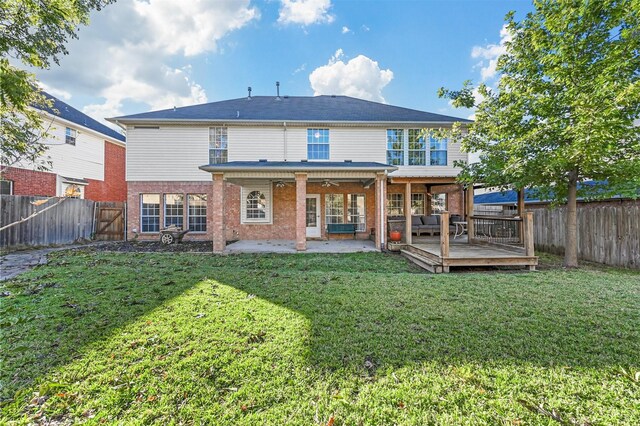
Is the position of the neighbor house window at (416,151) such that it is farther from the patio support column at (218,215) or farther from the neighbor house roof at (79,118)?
the neighbor house roof at (79,118)

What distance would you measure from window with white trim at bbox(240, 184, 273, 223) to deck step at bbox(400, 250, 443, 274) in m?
6.98

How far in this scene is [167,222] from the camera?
12.5 meters

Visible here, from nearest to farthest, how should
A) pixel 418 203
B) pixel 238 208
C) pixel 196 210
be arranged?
1. pixel 196 210
2. pixel 238 208
3. pixel 418 203

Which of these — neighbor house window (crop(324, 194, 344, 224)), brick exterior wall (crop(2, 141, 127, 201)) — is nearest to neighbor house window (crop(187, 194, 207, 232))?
neighbor house window (crop(324, 194, 344, 224))

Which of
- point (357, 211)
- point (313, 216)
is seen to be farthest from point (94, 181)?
point (357, 211)

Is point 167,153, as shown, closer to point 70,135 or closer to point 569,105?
point 70,135

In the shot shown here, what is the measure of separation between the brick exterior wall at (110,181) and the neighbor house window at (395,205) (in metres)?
17.0

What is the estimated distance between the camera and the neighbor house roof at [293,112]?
12.5 meters

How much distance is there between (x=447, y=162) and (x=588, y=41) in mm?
6848

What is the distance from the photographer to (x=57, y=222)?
11008 mm

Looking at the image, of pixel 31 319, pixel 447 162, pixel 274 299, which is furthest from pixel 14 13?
pixel 447 162

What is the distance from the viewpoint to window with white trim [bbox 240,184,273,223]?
12.8 metres

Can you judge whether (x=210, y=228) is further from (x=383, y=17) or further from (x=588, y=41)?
(x=588, y=41)

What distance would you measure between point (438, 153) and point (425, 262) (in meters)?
7.71
